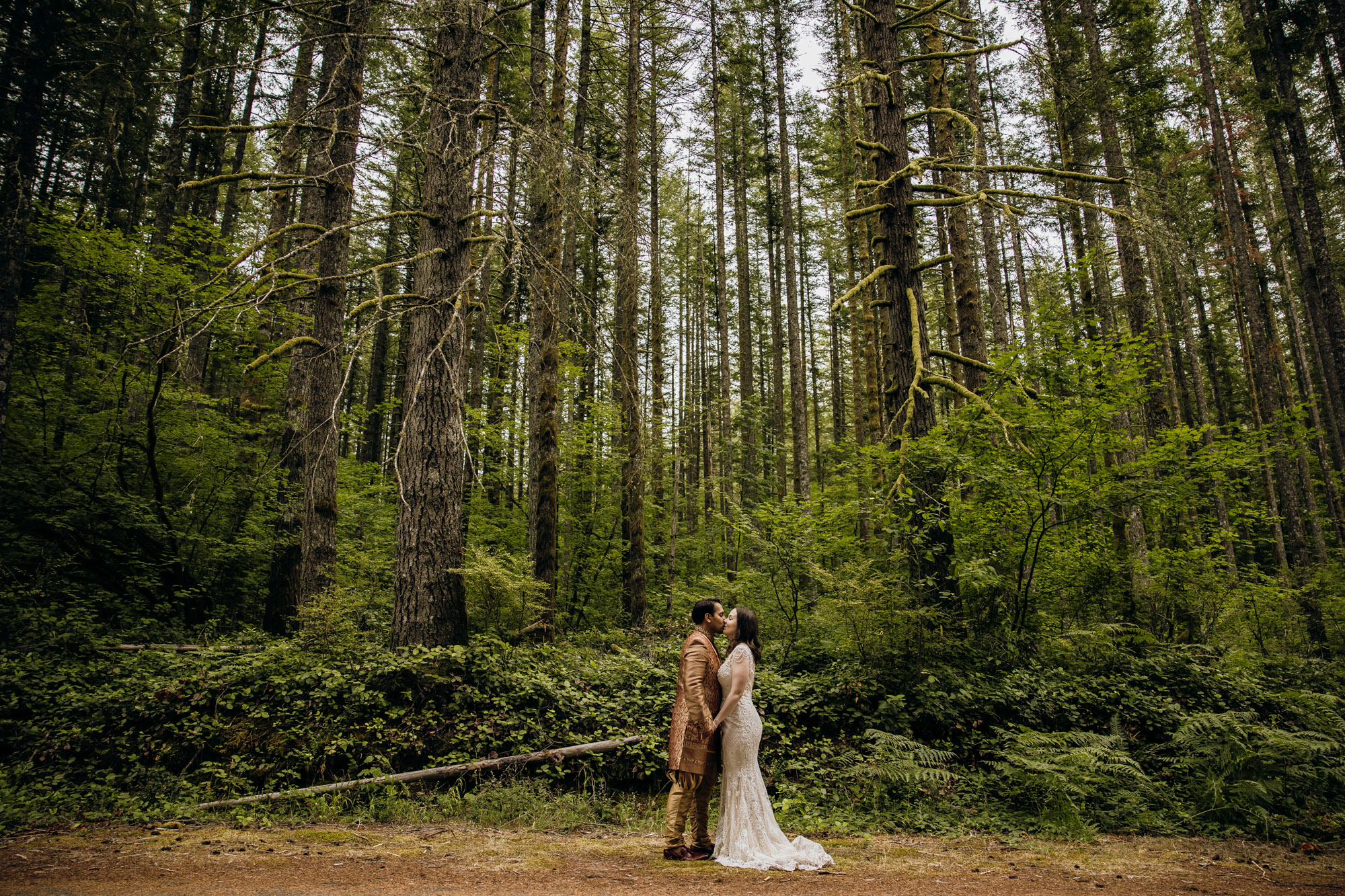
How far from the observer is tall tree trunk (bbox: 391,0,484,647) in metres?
6.25

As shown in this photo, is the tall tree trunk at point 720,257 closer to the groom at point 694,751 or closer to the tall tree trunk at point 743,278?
the tall tree trunk at point 743,278

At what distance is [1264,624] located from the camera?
10.2 metres

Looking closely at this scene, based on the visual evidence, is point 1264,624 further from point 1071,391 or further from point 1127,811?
point 1127,811

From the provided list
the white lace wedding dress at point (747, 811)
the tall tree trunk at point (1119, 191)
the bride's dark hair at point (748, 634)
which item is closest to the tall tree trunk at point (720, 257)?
the tall tree trunk at point (1119, 191)

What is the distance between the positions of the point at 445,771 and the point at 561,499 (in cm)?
963

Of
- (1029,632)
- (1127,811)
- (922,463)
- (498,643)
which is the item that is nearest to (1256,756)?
(1127,811)

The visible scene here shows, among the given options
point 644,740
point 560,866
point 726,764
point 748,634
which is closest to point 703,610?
point 748,634

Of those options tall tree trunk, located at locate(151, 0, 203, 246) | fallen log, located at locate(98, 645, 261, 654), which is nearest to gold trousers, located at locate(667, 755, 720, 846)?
fallen log, located at locate(98, 645, 261, 654)

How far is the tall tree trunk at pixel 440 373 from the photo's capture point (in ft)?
20.5

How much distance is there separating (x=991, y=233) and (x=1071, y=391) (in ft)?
24.9

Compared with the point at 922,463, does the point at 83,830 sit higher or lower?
lower

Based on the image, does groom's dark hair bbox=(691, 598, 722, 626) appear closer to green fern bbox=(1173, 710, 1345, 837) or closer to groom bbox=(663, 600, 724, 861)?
groom bbox=(663, 600, 724, 861)

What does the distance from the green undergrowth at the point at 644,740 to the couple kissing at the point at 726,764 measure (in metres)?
1.04

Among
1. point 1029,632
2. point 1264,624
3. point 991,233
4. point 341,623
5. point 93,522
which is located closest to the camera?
point 341,623
